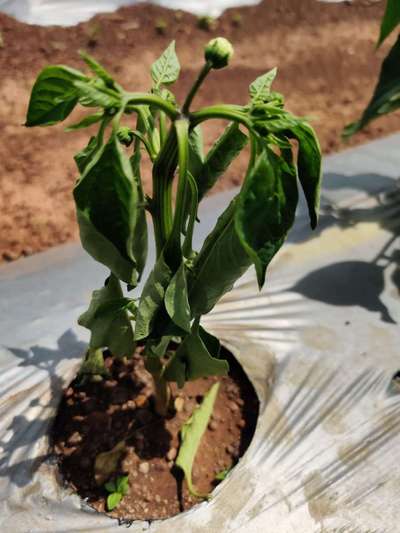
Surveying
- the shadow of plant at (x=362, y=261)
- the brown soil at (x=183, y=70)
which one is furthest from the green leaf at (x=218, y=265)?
the brown soil at (x=183, y=70)

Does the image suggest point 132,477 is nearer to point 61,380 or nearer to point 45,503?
point 45,503

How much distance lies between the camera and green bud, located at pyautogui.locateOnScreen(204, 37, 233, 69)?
744mm

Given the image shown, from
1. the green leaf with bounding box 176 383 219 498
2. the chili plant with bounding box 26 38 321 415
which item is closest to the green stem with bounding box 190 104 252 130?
the chili plant with bounding box 26 38 321 415

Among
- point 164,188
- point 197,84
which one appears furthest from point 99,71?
point 164,188

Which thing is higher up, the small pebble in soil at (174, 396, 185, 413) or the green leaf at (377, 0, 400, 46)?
the green leaf at (377, 0, 400, 46)

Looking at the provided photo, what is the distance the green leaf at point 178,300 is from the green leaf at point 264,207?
0.62 feet

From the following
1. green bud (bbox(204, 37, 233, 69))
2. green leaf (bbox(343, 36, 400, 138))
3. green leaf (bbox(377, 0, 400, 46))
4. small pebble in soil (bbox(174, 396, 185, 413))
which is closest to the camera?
green bud (bbox(204, 37, 233, 69))

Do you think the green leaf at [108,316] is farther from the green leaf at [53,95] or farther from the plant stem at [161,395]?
the green leaf at [53,95]

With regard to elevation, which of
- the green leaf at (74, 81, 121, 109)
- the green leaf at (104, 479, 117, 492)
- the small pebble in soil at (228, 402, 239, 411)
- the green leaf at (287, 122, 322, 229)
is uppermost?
the green leaf at (74, 81, 121, 109)

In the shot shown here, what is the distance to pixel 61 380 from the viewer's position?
1400 mm

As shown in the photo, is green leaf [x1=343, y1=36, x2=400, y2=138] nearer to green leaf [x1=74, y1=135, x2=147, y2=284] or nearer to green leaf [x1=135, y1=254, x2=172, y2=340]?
green leaf [x1=135, y1=254, x2=172, y2=340]

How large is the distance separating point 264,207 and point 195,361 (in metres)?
→ 0.44

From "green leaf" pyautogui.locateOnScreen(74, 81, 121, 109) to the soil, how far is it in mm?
820

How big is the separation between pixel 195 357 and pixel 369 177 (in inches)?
59.3
